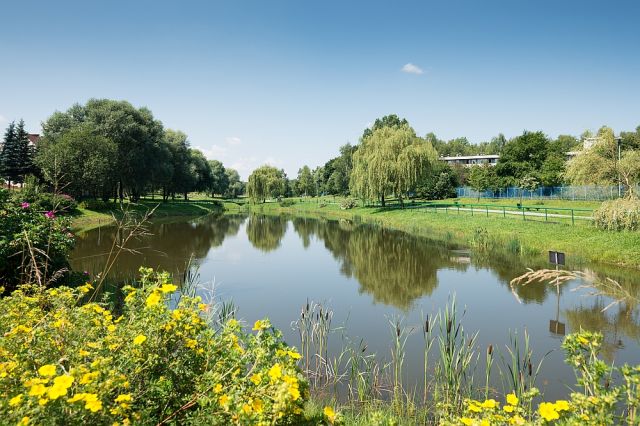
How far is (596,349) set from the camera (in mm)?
3000

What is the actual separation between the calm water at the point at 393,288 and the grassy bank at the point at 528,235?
1.63 metres

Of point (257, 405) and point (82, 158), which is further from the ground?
point (82, 158)

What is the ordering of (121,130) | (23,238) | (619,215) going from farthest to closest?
1. (121,130)
2. (619,215)
3. (23,238)

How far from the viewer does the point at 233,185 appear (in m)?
117

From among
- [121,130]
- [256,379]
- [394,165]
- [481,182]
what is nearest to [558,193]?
[481,182]

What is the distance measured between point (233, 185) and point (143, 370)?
116770 mm

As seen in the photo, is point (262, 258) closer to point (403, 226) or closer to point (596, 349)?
point (403, 226)

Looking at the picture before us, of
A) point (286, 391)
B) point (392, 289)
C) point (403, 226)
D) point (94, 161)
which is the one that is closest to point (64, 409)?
point (286, 391)

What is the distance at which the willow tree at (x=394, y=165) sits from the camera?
4006 cm

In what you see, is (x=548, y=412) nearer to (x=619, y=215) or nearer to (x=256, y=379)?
(x=256, y=379)

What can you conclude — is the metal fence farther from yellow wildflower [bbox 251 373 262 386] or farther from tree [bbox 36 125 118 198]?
tree [bbox 36 125 118 198]

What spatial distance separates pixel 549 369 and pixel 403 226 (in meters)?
25.9

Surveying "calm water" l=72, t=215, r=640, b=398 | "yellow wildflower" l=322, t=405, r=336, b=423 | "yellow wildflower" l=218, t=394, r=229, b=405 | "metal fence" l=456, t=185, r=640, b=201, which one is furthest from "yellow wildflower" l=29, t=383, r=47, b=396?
"metal fence" l=456, t=185, r=640, b=201

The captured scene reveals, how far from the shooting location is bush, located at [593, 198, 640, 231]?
1703 centimetres
